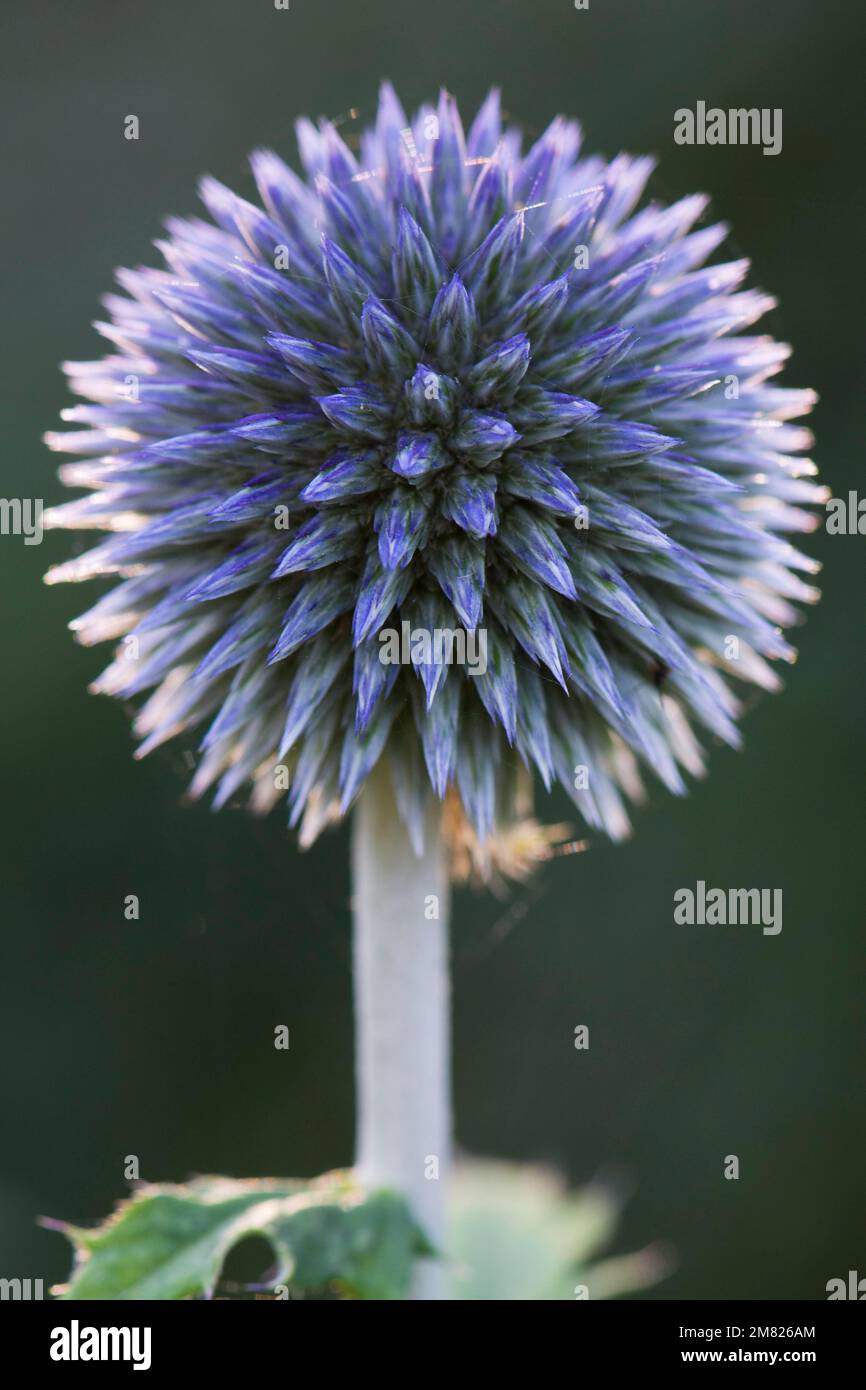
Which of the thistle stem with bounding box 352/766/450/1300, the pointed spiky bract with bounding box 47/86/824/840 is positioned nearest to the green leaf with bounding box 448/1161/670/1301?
the thistle stem with bounding box 352/766/450/1300

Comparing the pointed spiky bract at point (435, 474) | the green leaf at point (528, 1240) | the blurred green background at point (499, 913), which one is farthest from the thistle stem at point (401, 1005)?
the blurred green background at point (499, 913)

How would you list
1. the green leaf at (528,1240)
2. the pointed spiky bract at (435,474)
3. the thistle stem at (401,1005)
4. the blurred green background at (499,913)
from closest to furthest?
the pointed spiky bract at (435,474) < the thistle stem at (401,1005) < the green leaf at (528,1240) < the blurred green background at (499,913)

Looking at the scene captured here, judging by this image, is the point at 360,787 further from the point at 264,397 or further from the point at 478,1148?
the point at 478,1148

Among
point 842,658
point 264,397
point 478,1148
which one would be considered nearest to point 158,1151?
point 478,1148

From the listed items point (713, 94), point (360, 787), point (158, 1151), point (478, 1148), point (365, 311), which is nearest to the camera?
point (365, 311)

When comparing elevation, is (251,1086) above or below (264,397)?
below

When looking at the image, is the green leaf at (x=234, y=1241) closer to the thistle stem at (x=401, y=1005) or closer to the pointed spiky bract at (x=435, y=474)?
the thistle stem at (x=401, y=1005)
